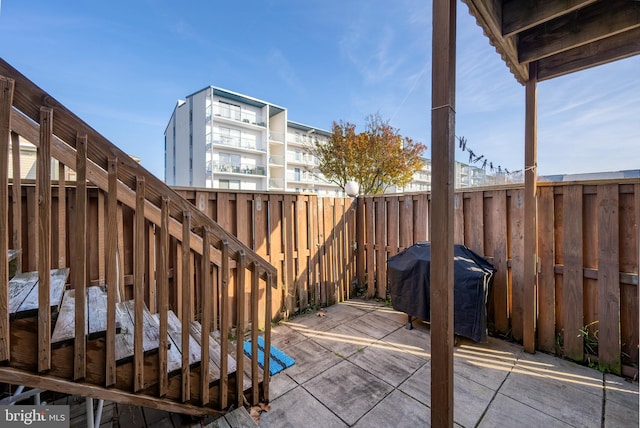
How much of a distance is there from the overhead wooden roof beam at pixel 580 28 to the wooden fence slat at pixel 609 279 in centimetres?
132

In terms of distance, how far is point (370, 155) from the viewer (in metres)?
11.4

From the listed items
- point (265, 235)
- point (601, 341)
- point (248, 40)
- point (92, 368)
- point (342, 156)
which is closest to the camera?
point (92, 368)

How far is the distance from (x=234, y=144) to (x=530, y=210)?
828 inches

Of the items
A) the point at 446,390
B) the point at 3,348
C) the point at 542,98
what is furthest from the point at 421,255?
the point at 3,348

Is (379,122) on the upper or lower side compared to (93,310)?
upper

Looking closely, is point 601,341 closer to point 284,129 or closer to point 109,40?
point 109,40

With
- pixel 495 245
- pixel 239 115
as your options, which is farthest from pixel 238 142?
pixel 495 245

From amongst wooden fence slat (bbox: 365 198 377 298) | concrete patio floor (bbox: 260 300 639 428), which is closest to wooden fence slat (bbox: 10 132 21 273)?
concrete patio floor (bbox: 260 300 639 428)

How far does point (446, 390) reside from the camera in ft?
4.35

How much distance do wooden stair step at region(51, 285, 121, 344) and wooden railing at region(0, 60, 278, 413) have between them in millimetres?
64

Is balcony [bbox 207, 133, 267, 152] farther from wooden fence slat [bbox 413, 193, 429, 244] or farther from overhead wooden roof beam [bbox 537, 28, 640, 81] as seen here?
overhead wooden roof beam [bbox 537, 28, 640, 81]

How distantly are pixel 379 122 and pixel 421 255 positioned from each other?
986 centimetres

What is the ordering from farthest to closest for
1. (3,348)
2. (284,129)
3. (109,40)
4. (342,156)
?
1. (284,129)
2. (342,156)
3. (109,40)
4. (3,348)

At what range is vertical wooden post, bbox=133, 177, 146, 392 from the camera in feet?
4.45
